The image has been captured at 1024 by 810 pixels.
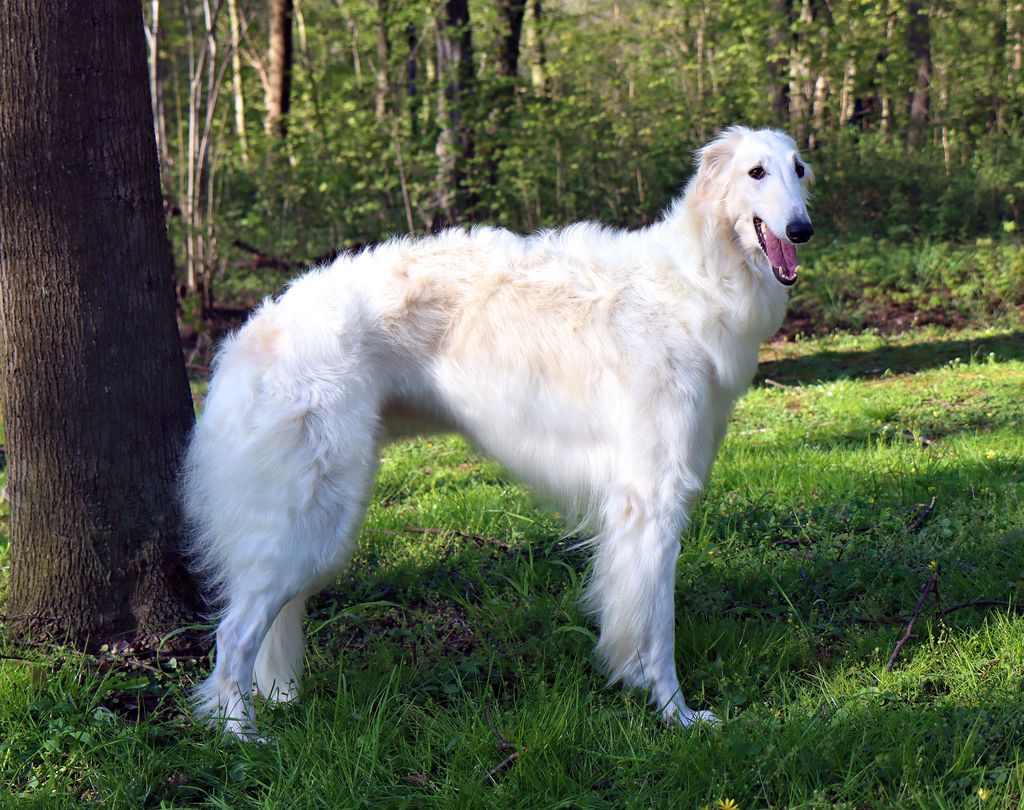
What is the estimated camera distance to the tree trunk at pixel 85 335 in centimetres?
280

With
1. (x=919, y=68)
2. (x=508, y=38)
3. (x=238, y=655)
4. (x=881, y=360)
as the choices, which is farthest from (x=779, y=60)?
(x=238, y=655)

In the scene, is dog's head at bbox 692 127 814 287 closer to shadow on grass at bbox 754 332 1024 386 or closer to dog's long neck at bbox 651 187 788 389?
dog's long neck at bbox 651 187 788 389

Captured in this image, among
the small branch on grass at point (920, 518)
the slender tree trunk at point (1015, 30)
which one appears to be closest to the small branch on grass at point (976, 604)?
the small branch on grass at point (920, 518)

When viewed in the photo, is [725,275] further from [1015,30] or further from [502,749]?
[1015,30]

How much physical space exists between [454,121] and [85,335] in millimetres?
7238

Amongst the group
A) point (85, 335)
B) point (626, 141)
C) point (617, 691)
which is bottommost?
point (617, 691)

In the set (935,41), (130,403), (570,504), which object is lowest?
(570,504)

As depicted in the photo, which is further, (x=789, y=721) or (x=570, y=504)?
(x=570, y=504)

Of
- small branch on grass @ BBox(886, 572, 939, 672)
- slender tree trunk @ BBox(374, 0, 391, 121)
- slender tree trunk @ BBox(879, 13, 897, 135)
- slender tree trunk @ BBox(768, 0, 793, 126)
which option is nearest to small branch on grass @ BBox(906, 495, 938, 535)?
Answer: small branch on grass @ BBox(886, 572, 939, 672)

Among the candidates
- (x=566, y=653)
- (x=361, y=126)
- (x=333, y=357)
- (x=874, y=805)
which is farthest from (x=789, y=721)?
(x=361, y=126)

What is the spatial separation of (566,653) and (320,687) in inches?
31.3

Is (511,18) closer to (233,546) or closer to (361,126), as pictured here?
(361,126)

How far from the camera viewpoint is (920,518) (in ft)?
12.7

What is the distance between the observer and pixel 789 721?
2.51 m
